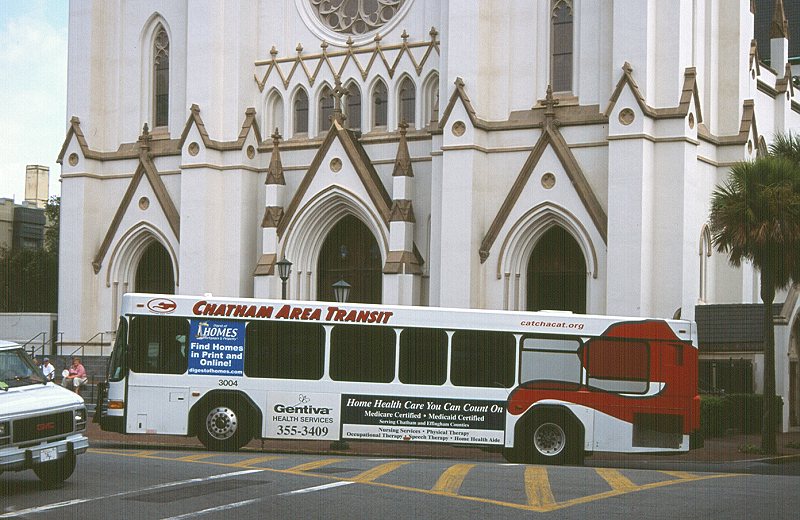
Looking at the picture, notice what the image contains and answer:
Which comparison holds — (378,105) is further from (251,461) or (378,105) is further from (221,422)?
(251,461)

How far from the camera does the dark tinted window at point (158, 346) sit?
22.6 m

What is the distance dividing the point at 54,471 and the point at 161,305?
6.61 meters

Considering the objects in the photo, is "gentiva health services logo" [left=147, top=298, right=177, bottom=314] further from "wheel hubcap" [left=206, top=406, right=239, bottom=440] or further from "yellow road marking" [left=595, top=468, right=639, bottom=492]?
"yellow road marking" [left=595, top=468, right=639, bottom=492]

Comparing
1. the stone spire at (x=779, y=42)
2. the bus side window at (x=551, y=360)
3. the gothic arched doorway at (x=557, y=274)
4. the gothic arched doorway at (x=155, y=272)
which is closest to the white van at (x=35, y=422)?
the bus side window at (x=551, y=360)

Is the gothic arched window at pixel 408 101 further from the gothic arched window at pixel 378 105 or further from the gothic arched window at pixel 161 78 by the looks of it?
the gothic arched window at pixel 161 78

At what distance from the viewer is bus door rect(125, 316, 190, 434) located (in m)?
22.5

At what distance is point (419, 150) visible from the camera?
39.7 meters

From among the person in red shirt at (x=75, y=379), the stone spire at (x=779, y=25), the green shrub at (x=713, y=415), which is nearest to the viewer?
the green shrub at (x=713, y=415)

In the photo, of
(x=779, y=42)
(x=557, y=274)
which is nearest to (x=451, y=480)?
(x=557, y=274)

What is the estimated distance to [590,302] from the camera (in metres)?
35.7

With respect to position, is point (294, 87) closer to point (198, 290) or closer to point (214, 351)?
point (198, 290)

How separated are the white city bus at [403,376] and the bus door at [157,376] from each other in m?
0.02

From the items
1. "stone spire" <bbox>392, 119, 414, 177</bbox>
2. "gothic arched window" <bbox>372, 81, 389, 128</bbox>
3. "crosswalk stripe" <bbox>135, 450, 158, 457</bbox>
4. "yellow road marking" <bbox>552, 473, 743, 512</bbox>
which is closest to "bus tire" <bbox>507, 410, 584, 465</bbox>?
"yellow road marking" <bbox>552, 473, 743, 512</bbox>

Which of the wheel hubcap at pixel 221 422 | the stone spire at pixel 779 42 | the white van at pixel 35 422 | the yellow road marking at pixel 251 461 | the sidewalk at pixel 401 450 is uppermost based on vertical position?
the stone spire at pixel 779 42
